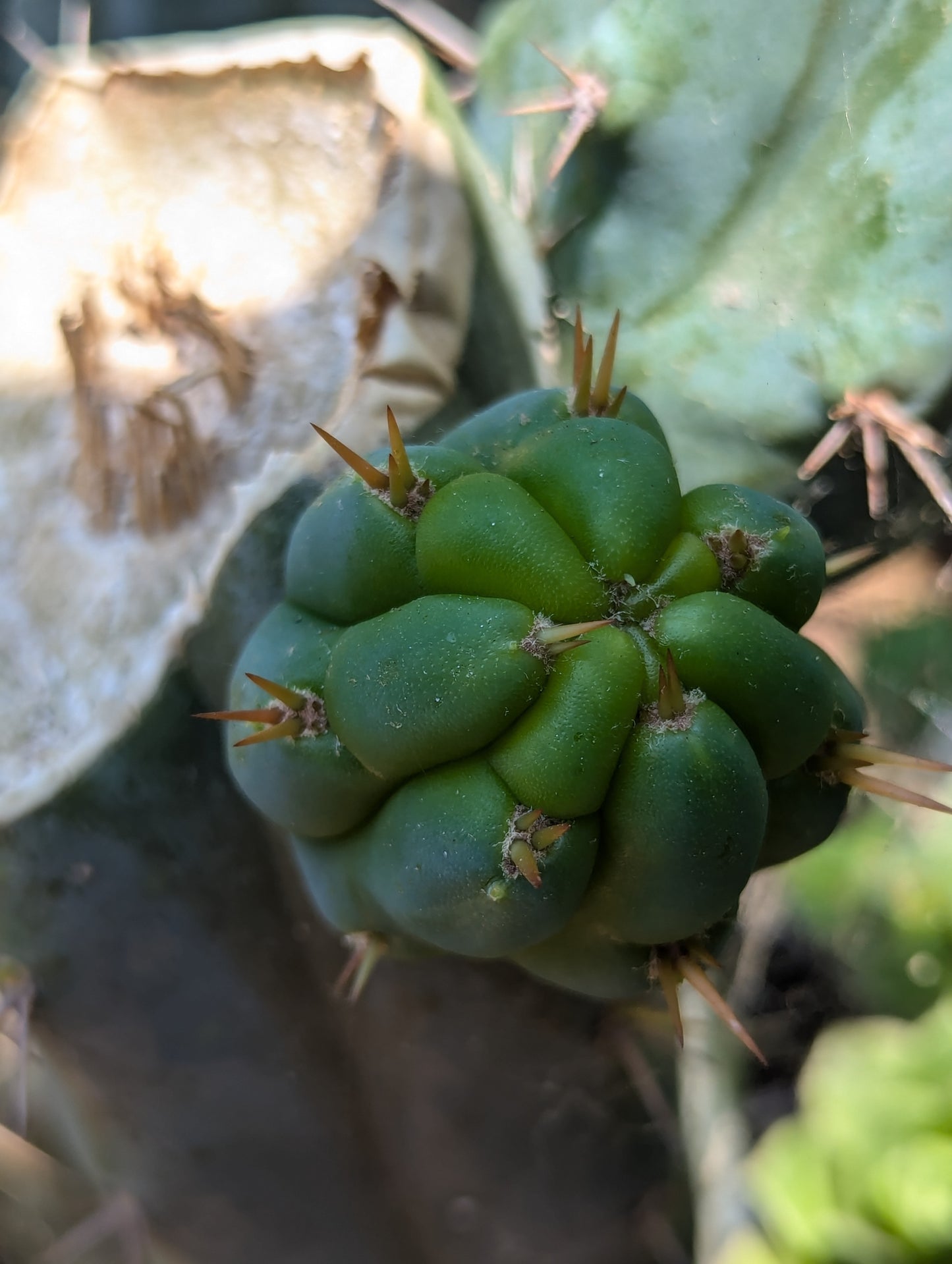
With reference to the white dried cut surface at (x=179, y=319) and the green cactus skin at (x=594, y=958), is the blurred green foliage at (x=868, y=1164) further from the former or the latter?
the white dried cut surface at (x=179, y=319)

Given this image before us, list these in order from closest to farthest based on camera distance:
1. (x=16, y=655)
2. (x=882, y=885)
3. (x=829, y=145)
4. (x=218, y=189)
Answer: (x=829, y=145) → (x=16, y=655) → (x=218, y=189) → (x=882, y=885)

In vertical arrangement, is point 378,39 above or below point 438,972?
above

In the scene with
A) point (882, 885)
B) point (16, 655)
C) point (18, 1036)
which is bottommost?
point (18, 1036)

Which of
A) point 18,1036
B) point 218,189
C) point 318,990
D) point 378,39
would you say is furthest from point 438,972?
point 378,39

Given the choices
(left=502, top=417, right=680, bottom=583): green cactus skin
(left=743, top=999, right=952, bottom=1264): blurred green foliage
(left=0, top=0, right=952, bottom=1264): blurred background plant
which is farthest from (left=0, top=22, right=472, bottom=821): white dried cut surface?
(left=743, top=999, right=952, bottom=1264): blurred green foliage

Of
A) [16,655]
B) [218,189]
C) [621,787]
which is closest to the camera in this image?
[621,787]

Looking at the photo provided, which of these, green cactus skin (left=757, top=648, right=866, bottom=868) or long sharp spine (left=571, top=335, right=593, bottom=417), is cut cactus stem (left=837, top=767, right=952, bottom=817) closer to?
green cactus skin (left=757, top=648, right=866, bottom=868)

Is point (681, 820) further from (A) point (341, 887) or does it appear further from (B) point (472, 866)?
(A) point (341, 887)

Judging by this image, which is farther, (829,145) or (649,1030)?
(649,1030)

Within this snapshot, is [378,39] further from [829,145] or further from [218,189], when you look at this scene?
[829,145]
